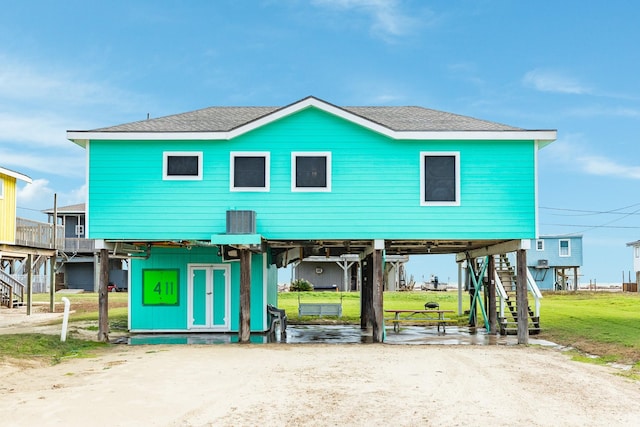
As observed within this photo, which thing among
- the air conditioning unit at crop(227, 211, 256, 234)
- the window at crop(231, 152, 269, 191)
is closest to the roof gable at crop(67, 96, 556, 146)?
the window at crop(231, 152, 269, 191)

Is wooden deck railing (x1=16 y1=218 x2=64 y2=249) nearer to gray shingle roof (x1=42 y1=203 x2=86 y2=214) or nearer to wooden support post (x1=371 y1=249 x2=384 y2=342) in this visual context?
wooden support post (x1=371 y1=249 x2=384 y2=342)

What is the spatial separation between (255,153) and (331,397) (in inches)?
410

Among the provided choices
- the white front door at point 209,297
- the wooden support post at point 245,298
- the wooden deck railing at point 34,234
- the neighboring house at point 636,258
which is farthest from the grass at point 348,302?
the neighboring house at point 636,258

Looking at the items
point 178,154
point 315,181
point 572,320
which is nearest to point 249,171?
point 315,181

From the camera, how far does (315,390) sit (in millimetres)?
12758

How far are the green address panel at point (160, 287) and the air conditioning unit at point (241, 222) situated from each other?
522 cm

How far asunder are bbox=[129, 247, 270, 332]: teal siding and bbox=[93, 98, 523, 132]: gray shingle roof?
14.6ft

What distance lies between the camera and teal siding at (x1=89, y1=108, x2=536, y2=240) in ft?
69.3

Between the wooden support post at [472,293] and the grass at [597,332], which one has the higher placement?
the wooden support post at [472,293]

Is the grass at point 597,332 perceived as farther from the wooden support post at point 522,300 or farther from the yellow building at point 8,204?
the yellow building at point 8,204

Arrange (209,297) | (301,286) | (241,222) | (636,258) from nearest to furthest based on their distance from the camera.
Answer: (241,222) < (209,297) < (301,286) < (636,258)

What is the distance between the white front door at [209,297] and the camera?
2464 cm

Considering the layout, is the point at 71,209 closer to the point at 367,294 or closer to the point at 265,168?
the point at 367,294

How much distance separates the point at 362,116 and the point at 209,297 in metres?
8.20
